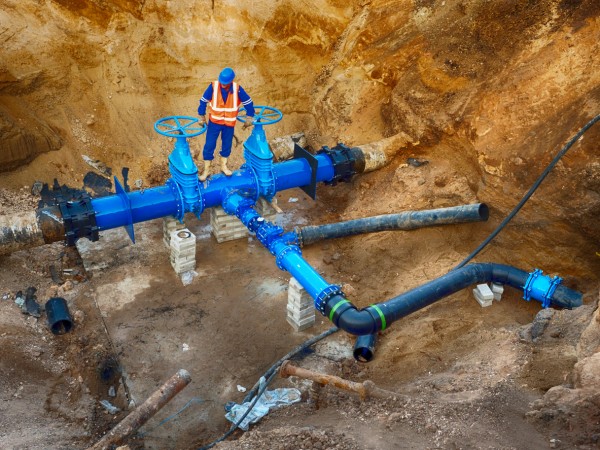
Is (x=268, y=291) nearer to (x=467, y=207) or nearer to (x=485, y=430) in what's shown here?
(x=467, y=207)

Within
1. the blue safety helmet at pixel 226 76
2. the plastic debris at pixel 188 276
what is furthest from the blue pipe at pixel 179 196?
the blue safety helmet at pixel 226 76

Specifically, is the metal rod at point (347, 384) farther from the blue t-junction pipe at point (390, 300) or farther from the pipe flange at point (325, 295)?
the pipe flange at point (325, 295)

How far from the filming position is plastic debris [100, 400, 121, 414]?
23.2ft

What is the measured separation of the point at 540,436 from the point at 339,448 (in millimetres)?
1676

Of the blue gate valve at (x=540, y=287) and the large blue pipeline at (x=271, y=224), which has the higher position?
the large blue pipeline at (x=271, y=224)

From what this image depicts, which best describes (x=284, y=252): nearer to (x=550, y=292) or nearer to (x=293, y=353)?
(x=293, y=353)

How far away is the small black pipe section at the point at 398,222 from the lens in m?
8.88

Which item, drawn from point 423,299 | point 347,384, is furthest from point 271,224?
point 347,384

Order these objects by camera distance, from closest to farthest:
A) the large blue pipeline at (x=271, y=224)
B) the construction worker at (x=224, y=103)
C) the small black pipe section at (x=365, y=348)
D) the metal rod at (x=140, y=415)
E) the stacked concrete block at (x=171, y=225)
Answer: the metal rod at (x=140, y=415), the large blue pipeline at (x=271, y=224), the small black pipe section at (x=365, y=348), the construction worker at (x=224, y=103), the stacked concrete block at (x=171, y=225)

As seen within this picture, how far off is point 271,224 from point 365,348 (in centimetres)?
219

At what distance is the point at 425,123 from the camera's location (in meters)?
10.1

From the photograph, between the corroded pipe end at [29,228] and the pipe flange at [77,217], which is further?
the pipe flange at [77,217]

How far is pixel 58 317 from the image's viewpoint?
313 inches

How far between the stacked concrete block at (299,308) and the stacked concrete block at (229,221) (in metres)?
2.07
